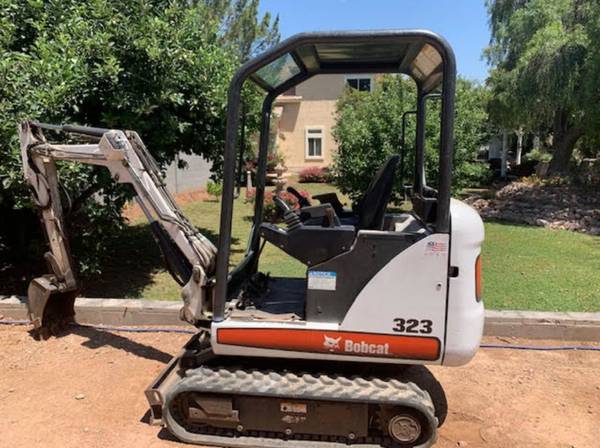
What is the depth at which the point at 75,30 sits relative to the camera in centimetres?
580

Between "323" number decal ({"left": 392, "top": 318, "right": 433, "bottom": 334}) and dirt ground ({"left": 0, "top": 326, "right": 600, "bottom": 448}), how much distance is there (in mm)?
952

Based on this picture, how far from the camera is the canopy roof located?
2.87 metres

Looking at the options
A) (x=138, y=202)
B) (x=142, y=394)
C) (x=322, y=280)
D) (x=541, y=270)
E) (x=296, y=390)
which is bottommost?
(x=142, y=394)

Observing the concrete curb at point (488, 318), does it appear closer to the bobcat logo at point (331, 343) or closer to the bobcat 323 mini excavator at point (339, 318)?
the bobcat 323 mini excavator at point (339, 318)

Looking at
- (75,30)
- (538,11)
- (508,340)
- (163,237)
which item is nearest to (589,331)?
(508,340)

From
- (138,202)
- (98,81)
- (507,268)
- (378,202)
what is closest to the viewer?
(378,202)

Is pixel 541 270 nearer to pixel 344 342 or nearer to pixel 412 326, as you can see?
pixel 412 326

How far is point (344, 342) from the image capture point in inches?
123

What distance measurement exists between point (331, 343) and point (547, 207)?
14.4 metres

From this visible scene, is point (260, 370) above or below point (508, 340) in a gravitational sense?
above

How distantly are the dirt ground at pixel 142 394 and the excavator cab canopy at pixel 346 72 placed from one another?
1281 mm

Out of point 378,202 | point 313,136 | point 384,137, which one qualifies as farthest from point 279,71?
point 313,136

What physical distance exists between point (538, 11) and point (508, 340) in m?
17.3

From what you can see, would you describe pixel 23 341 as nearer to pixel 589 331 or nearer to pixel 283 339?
pixel 283 339
